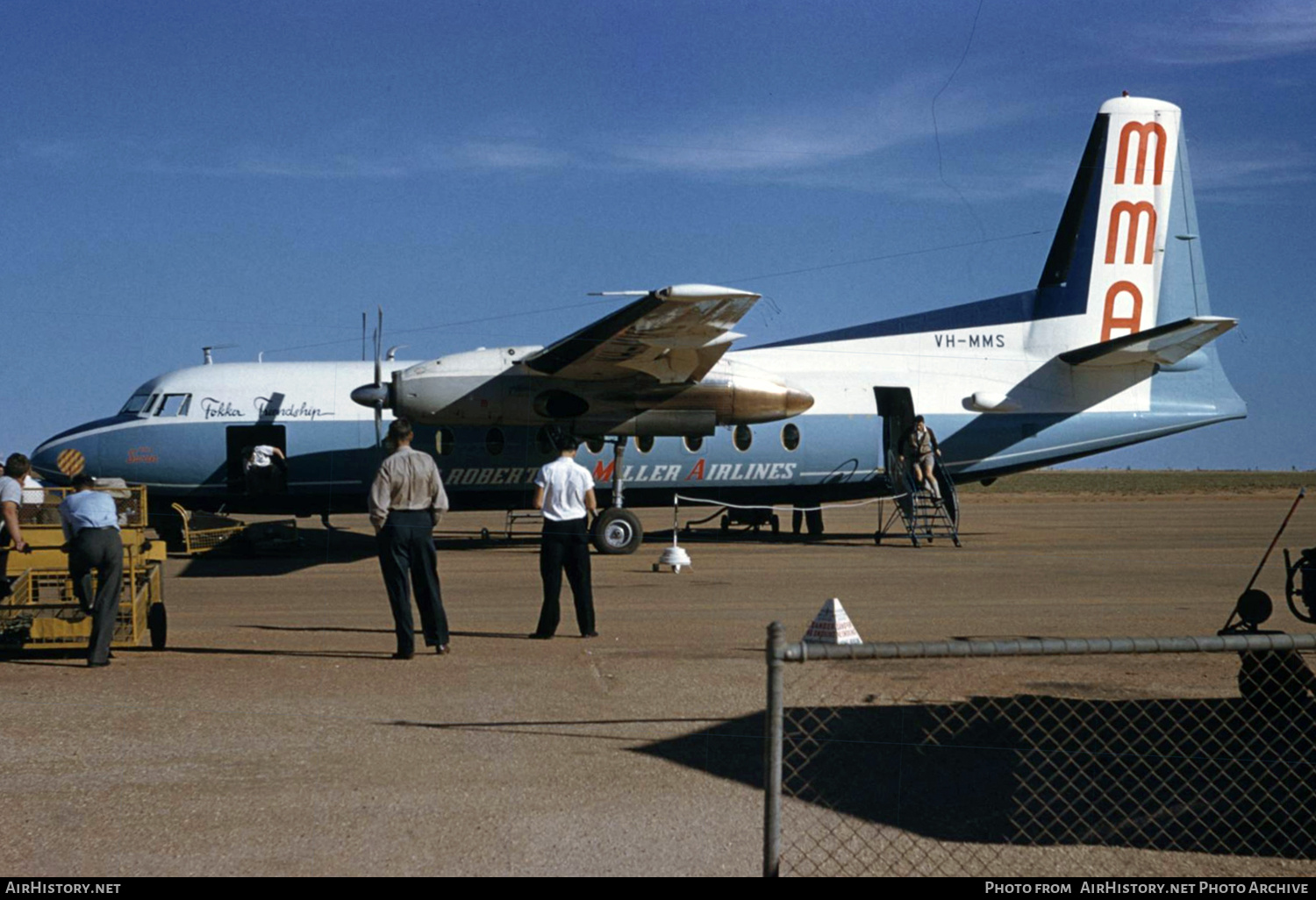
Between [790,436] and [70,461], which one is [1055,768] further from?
[70,461]

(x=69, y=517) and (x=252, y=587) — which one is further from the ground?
(x=69, y=517)

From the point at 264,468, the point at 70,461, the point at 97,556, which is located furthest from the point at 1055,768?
the point at 70,461

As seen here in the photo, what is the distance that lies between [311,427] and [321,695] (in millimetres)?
12918

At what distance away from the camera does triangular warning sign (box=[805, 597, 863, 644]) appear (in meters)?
9.90

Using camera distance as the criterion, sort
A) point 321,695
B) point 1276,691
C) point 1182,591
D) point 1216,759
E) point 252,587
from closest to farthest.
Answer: point 1216,759
point 1276,691
point 321,695
point 1182,591
point 252,587

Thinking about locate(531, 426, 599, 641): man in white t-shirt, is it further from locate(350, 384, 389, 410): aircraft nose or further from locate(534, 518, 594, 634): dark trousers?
locate(350, 384, 389, 410): aircraft nose

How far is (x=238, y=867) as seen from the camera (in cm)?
512

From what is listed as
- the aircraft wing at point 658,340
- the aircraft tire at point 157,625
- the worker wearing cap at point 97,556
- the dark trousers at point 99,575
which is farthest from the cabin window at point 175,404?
the dark trousers at point 99,575

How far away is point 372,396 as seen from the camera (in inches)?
764

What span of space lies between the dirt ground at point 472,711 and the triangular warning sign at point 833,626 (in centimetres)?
58

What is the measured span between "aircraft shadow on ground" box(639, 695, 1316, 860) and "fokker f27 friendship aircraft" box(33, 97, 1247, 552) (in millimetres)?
10547
